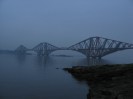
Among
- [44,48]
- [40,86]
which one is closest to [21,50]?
[44,48]

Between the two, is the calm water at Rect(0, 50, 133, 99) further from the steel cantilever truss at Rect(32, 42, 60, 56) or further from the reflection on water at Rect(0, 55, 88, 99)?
the steel cantilever truss at Rect(32, 42, 60, 56)

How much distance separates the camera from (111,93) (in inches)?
415

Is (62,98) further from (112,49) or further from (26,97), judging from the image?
(112,49)

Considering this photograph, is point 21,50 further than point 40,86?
Yes

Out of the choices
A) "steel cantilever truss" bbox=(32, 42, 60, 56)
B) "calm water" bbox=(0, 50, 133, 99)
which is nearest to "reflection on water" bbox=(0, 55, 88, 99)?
"calm water" bbox=(0, 50, 133, 99)

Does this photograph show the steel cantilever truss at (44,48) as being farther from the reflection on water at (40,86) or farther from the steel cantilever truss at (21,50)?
the reflection on water at (40,86)

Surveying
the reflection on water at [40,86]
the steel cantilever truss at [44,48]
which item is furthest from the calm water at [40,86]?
the steel cantilever truss at [44,48]

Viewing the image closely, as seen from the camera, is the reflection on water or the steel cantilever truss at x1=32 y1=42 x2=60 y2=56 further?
the steel cantilever truss at x1=32 y1=42 x2=60 y2=56

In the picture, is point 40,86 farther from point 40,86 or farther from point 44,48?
point 44,48

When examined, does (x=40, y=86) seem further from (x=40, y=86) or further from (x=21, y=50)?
(x=21, y=50)

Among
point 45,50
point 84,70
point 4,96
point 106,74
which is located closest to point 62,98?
point 4,96

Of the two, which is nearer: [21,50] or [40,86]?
[40,86]

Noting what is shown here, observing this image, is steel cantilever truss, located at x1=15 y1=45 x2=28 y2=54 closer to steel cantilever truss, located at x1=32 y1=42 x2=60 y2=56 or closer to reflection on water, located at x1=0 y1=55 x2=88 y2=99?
steel cantilever truss, located at x1=32 y1=42 x2=60 y2=56

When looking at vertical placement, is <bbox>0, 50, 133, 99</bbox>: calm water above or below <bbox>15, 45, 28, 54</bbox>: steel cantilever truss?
below
